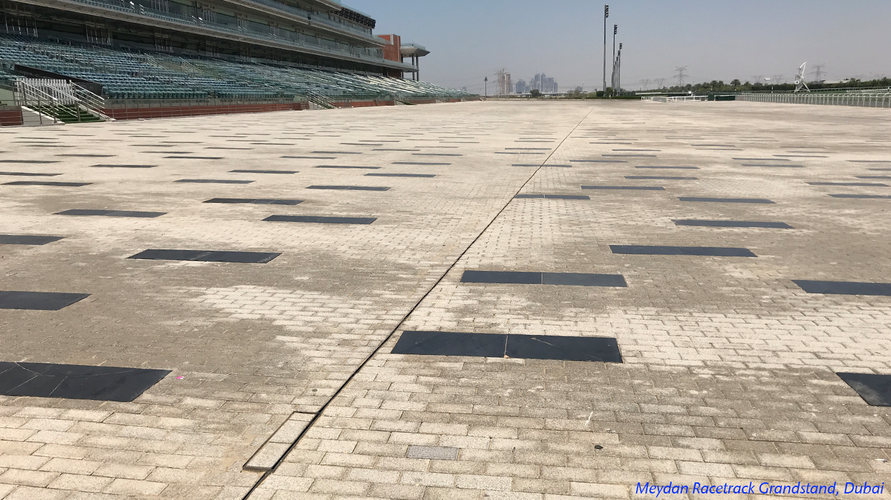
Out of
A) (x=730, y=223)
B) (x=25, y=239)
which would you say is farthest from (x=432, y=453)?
(x=730, y=223)

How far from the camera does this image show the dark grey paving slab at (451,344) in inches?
160

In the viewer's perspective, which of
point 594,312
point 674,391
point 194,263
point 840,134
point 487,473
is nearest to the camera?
point 487,473

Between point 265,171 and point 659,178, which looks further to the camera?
point 265,171

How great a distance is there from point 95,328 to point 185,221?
385 centimetres

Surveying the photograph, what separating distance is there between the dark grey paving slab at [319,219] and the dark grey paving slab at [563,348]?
4134 mm

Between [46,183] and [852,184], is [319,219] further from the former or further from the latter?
[852,184]

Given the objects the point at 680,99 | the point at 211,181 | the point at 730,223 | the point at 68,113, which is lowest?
the point at 730,223

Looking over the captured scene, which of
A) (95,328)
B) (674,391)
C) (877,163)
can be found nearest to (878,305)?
(674,391)

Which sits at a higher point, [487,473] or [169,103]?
[169,103]

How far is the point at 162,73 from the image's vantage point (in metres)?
42.3

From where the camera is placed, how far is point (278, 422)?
3197mm

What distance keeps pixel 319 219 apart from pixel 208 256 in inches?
79.1

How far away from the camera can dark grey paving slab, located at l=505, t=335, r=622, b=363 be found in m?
3.99

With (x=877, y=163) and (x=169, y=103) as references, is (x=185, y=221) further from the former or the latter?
(x=169, y=103)
